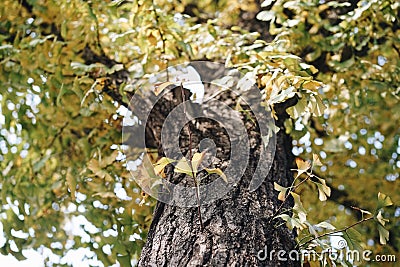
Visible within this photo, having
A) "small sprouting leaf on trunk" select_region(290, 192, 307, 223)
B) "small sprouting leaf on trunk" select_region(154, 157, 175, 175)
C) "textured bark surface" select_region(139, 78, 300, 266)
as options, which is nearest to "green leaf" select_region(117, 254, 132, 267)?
"textured bark surface" select_region(139, 78, 300, 266)

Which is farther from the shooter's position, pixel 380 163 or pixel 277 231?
pixel 380 163

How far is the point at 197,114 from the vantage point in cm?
152

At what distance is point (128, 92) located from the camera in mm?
1731

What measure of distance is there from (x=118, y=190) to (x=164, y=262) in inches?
34.6

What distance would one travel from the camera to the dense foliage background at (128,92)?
1693mm

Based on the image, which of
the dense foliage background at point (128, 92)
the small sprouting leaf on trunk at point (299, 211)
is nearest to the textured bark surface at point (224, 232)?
the small sprouting leaf on trunk at point (299, 211)

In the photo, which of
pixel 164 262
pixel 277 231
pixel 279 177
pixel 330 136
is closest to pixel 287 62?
pixel 279 177

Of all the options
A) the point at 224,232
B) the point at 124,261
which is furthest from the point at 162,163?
the point at 124,261

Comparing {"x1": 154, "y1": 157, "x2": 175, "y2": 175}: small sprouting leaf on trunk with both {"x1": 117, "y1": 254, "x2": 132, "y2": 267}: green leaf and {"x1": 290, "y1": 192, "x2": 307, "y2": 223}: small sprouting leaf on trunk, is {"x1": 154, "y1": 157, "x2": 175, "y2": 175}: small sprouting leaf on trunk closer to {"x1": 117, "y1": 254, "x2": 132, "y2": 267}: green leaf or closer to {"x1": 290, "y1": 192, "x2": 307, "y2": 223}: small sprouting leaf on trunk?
{"x1": 290, "y1": 192, "x2": 307, "y2": 223}: small sprouting leaf on trunk

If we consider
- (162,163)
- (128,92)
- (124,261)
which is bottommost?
(124,261)

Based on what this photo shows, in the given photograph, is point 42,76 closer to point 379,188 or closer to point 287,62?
point 287,62

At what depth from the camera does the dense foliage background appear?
1.69 metres

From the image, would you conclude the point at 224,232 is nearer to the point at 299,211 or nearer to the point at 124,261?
the point at 299,211

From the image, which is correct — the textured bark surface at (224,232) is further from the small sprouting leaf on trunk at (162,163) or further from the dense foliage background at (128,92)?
the dense foliage background at (128,92)
